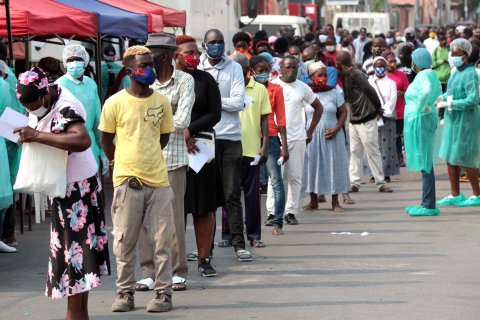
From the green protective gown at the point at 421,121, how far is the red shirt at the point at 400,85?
13.8 ft

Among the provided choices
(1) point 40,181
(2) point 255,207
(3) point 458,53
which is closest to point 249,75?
(2) point 255,207

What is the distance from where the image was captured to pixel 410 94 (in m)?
13.5

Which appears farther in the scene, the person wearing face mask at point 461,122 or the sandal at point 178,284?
the person wearing face mask at point 461,122

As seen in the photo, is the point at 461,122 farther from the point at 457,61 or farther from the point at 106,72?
the point at 106,72

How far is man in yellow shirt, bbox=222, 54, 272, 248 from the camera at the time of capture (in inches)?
437

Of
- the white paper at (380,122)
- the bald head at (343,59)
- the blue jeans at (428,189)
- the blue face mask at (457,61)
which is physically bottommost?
the blue jeans at (428,189)

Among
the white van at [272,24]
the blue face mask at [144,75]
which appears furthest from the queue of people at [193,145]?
the white van at [272,24]

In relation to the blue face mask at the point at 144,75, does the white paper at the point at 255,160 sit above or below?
below

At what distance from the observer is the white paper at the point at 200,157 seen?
958 cm

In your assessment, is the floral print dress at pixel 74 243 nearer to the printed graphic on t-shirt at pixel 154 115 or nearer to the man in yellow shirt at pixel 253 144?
the printed graphic on t-shirt at pixel 154 115

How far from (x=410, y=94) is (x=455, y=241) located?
2.27 m

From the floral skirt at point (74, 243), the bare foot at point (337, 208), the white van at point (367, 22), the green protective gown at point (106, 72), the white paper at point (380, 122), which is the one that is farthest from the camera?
the white van at point (367, 22)

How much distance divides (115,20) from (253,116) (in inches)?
167

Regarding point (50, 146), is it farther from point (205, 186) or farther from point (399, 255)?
point (399, 255)
